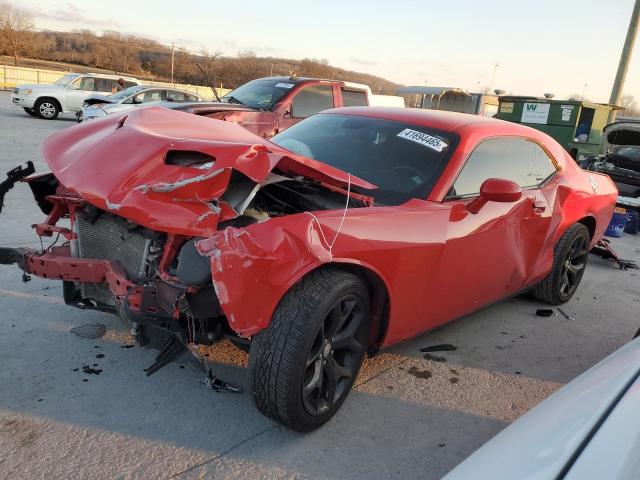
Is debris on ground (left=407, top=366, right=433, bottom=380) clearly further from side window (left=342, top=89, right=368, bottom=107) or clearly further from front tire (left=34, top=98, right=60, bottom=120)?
front tire (left=34, top=98, right=60, bottom=120)

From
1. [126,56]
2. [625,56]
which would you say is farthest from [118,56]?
[625,56]

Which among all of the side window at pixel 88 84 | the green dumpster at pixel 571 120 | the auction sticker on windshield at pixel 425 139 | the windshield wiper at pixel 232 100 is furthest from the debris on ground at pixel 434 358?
the side window at pixel 88 84

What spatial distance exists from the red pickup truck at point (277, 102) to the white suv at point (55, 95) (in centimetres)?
1002

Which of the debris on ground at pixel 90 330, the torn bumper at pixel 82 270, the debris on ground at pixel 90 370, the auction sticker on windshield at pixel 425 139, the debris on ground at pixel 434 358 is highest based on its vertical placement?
the auction sticker on windshield at pixel 425 139

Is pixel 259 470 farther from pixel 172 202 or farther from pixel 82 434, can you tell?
pixel 172 202

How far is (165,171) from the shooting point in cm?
254

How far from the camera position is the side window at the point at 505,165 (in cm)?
333

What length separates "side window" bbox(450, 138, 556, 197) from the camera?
333cm

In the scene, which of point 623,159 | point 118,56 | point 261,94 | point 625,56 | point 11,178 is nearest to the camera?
point 11,178

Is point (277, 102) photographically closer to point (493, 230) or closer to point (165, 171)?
point (493, 230)

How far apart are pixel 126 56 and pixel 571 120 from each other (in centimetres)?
7443

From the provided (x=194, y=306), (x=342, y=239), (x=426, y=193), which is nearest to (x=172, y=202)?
(x=194, y=306)

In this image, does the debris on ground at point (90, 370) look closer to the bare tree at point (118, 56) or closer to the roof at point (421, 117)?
the roof at point (421, 117)

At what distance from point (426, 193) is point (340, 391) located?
127 cm
